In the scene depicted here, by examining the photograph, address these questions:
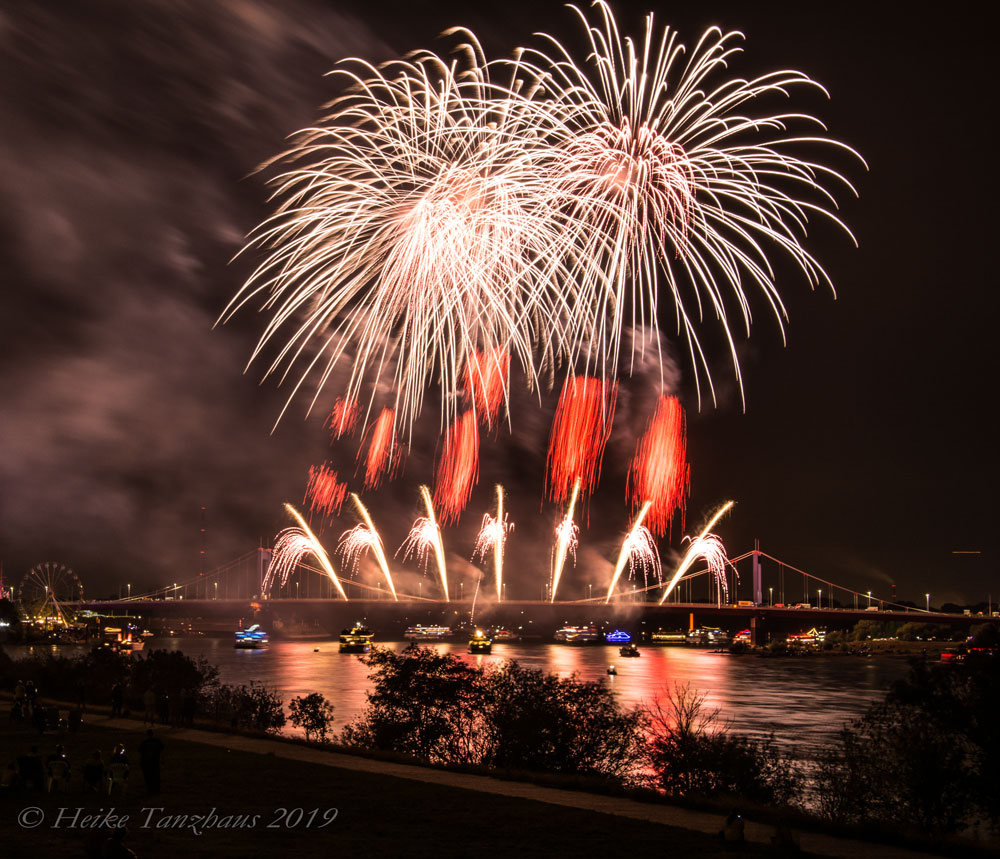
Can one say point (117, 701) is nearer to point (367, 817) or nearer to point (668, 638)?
point (367, 817)

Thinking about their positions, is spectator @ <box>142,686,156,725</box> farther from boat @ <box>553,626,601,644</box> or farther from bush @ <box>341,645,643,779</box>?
boat @ <box>553,626,601,644</box>

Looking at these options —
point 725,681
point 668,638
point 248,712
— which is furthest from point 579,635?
point 248,712

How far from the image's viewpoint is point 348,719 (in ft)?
143

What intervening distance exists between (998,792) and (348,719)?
1198 inches

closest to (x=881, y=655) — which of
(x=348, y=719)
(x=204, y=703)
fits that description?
(x=348, y=719)

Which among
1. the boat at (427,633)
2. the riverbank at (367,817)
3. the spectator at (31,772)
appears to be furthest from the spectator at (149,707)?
the boat at (427,633)

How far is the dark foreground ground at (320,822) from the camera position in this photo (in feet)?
40.8

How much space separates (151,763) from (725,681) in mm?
70816

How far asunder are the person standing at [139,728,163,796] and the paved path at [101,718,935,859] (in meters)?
4.37

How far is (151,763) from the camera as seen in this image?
15.5 meters

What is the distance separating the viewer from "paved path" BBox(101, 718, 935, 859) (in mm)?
13665

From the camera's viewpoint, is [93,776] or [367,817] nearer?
[367,817]

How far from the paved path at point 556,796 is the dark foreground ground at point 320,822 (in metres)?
0.50

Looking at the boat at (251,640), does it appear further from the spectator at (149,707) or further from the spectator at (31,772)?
the spectator at (31,772)
